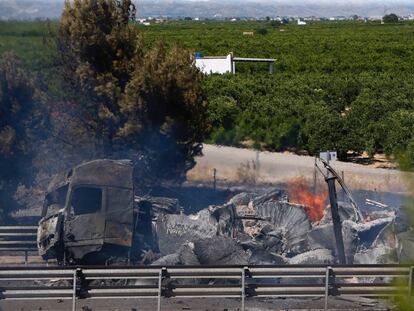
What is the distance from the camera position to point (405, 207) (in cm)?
468

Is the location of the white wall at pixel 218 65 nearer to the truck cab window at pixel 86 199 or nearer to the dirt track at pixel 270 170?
the dirt track at pixel 270 170

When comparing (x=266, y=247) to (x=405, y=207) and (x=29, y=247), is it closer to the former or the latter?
(x=29, y=247)

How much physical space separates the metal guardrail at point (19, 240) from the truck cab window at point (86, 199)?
3.89 ft

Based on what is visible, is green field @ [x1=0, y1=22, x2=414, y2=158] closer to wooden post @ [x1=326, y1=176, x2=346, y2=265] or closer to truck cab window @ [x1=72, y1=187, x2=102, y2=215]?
truck cab window @ [x1=72, y1=187, x2=102, y2=215]

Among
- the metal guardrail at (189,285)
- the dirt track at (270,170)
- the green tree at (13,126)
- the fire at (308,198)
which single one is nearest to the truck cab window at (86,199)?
the metal guardrail at (189,285)

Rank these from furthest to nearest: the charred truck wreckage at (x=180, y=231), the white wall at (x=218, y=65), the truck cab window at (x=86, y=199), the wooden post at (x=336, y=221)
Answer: the white wall at (x=218, y=65), the truck cab window at (x=86, y=199), the charred truck wreckage at (x=180, y=231), the wooden post at (x=336, y=221)

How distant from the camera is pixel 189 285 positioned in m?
12.4

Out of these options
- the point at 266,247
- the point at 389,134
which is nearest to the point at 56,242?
the point at 266,247

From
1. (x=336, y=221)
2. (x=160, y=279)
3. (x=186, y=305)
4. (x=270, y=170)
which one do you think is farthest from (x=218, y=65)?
(x=160, y=279)

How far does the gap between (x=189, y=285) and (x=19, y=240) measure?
5.41 m

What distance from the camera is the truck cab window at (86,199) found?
1579 centimetres

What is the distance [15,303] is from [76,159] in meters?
8.88

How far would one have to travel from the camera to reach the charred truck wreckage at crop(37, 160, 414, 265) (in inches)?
576

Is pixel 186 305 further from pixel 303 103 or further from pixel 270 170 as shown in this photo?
pixel 303 103
